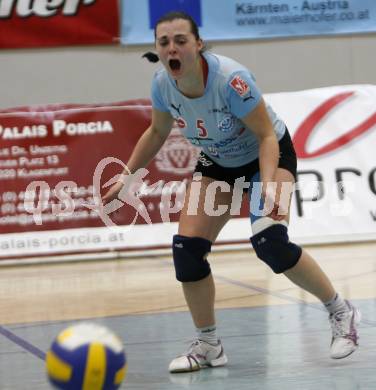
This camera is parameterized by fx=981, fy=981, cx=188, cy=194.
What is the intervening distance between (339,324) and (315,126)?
16.4 ft

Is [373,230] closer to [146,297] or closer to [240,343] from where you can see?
[146,297]

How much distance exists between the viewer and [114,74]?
11.5 meters

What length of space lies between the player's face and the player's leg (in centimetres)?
67

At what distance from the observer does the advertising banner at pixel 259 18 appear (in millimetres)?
11285

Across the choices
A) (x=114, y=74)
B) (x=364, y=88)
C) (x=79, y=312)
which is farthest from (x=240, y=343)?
(x=114, y=74)

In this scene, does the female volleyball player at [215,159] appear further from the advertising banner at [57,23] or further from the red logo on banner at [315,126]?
the advertising banner at [57,23]

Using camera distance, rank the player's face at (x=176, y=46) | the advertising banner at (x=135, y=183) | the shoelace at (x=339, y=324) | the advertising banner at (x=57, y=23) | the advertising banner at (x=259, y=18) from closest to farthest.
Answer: the player's face at (x=176, y=46) → the shoelace at (x=339, y=324) → the advertising banner at (x=135, y=183) → the advertising banner at (x=57, y=23) → the advertising banner at (x=259, y=18)

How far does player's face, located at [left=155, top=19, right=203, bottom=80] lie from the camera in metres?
4.45

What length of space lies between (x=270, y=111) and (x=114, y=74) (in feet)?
22.3

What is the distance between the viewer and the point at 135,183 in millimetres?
9188

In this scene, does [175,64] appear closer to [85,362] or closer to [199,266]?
[199,266]

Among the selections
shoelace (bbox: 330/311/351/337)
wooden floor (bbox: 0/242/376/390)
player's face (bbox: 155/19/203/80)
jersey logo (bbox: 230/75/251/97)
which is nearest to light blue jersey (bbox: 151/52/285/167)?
jersey logo (bbox: 230/75/251/97)

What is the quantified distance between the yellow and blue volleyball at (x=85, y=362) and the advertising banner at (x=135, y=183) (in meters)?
5.61

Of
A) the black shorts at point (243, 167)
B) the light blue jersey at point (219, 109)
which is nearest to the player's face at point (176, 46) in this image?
the light blue jersey at point (219, 109)
